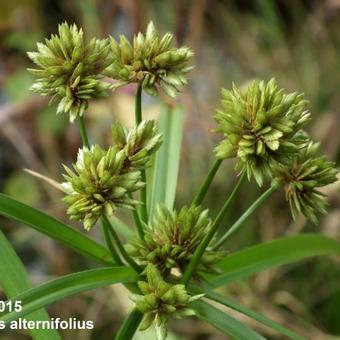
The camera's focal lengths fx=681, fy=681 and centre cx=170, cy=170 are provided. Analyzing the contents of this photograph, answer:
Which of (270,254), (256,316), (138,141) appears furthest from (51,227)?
(270,254)

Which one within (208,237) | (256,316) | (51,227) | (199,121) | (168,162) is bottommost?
(256,316)

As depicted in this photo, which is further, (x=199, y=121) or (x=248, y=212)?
(x=199, y=121)

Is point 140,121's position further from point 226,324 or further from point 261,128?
point 226,324

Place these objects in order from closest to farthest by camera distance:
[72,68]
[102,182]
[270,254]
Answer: [102,182] < [72,68] < [270,254]

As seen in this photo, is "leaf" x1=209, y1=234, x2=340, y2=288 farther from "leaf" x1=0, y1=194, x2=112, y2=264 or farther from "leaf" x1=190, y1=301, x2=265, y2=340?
"leaf" x1=0, y1=194, x2=112, y2=264

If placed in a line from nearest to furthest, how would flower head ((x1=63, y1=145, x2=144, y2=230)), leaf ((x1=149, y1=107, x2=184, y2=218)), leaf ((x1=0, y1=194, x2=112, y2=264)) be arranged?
flower head ((x1=63, y1=145, x2=144, y2=230)), leaf ((x1=0, y1=194, x2=112, y2=264)), leaf ((x1=149, y1=107, x2=184, y2=218))

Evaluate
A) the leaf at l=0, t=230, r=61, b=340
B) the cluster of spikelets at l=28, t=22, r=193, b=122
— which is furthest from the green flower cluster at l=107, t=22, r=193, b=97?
the leaf at l=0, t=230, r=61, b=340
